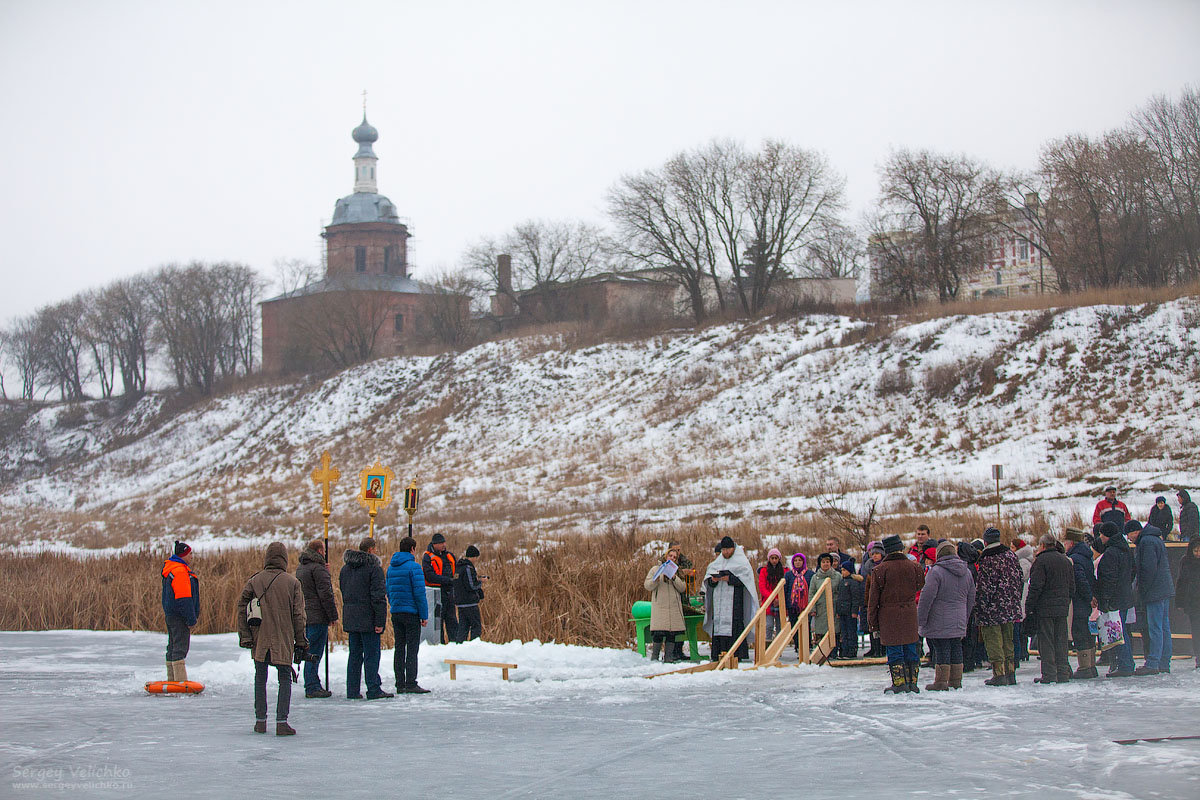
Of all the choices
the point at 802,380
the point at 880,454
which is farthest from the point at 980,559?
the point at 802,380

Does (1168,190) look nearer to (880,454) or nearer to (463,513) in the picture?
(880,454)

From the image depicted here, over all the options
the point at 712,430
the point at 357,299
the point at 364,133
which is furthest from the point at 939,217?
the point at 364,133

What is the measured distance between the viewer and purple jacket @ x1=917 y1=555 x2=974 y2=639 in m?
12.4

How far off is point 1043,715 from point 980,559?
2800 millimetres

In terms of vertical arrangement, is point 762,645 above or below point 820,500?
below

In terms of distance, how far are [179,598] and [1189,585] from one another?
11.5m

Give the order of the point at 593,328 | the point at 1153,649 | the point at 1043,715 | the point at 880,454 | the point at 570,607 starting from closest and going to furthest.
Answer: the point at 1043,715
the point at 1153,649
the point at 570,607
the point at 880,454
the point at 593,328

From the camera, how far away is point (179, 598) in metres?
13.4

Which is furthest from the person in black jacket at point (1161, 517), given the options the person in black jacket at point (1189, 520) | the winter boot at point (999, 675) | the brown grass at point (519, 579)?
the winter boot at point (999, 675)

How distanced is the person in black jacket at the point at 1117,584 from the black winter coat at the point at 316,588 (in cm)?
838

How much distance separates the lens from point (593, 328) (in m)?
66.8

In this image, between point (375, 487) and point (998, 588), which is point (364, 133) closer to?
point (375, 487)

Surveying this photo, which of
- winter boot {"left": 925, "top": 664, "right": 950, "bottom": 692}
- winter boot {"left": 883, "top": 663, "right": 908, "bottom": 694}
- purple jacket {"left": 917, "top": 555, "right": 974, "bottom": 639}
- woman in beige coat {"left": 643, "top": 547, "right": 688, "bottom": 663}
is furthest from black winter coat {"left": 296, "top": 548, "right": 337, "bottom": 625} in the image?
winter boot {"left": 925, "top": 664, "right": 950, "bottom": 692}

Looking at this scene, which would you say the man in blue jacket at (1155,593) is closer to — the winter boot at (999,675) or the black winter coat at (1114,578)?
the black winter coat at (1114,578)
